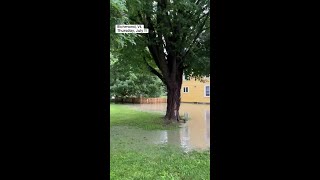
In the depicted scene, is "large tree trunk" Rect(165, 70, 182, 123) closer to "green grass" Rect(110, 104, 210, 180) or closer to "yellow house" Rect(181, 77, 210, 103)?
"yellow house" Rect(181, 77, 210, 103)

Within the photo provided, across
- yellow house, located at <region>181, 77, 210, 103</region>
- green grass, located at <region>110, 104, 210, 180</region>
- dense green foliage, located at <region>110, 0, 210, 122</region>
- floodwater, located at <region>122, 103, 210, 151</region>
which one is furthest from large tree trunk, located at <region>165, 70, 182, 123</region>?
green grass, located at <region>110, 104, 210, 180</region>

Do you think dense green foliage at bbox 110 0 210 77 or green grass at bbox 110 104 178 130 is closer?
dense green foliage at bbox 110 0 210 77

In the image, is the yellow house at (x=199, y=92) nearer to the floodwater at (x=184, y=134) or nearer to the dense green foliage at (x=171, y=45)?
the floodwater at (x=184, y=134)

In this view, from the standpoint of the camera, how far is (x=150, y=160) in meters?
3.14

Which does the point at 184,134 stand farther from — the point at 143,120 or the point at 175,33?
the point at 175,33

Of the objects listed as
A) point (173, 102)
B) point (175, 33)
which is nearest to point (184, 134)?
point (173, 102)

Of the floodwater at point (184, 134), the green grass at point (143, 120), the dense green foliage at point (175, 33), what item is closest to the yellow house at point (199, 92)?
the floodwater at point (184, 134)

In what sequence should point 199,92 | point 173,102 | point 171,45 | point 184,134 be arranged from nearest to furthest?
point 199,92 → point 184,134 → point 173,102 → point 171,45

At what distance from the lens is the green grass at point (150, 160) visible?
2.57 meters

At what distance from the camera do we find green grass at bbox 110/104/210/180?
8.42ft
